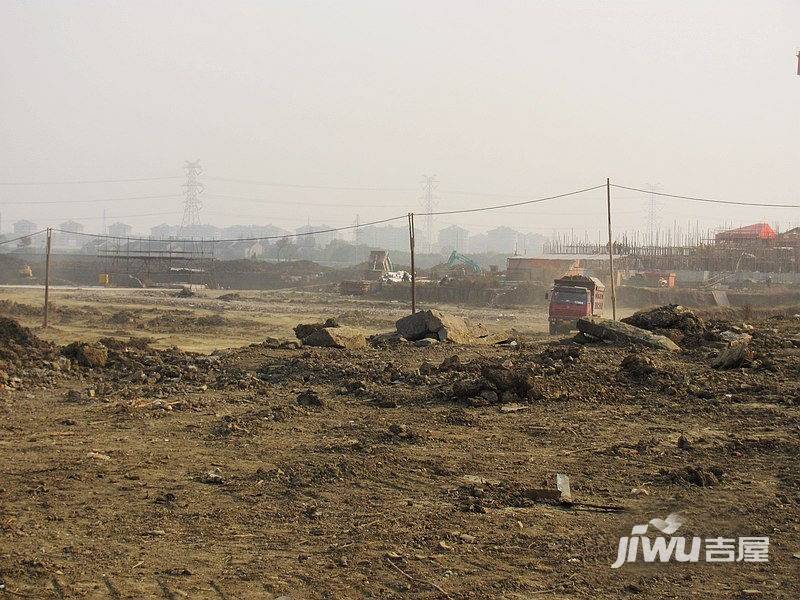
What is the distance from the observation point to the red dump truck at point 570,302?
28922 mm

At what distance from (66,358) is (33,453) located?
24.8 feet

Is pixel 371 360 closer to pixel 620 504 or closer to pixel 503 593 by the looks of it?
pixel 620 504

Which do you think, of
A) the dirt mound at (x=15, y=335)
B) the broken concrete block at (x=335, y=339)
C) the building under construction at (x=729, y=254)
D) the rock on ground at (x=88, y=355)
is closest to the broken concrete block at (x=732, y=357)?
the broken concrete block at (x=335, y=339)

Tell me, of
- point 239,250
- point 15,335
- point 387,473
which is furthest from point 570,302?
point 239,250

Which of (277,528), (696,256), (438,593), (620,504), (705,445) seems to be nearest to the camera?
(438,593)

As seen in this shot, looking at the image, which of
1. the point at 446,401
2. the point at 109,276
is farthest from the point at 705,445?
the point at 109,276

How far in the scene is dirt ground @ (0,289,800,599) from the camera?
5840 mm

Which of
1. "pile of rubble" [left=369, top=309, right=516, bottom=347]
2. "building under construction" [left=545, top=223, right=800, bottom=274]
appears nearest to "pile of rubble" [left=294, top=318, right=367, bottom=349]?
"pile of rubble" [left=369, top=309, right=516, bottom=347]

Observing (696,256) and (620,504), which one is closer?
(620,504)

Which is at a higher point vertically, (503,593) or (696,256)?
(696,256)

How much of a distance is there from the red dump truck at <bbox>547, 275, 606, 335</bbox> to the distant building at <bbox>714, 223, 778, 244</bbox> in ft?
91.7

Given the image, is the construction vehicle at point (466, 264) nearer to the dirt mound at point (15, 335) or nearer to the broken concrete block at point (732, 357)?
the dirt mound at point (15, 335)

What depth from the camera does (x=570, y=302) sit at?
2905cm

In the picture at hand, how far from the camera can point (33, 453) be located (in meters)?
9.77
